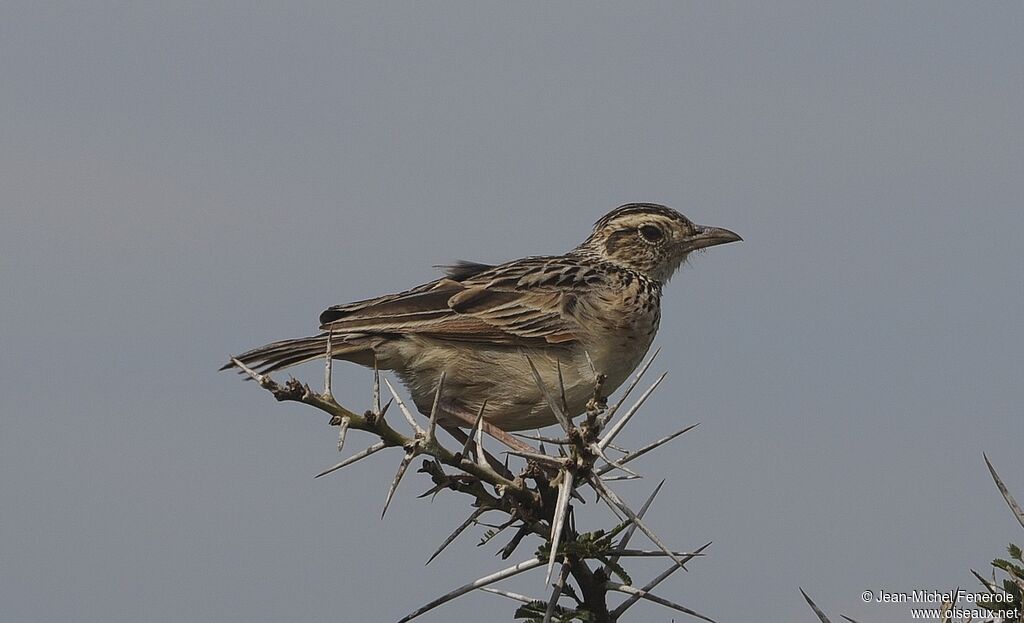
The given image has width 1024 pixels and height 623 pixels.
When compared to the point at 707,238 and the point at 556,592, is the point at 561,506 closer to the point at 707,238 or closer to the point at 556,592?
the point at 556,592

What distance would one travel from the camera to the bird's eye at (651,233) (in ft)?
35.2

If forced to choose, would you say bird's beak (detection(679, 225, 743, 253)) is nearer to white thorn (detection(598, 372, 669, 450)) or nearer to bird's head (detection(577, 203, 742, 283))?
bird's head (detection(577, 203, 742, 283))

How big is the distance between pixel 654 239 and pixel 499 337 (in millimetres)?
2779

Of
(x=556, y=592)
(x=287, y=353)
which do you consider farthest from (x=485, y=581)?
(x=287, y=353)

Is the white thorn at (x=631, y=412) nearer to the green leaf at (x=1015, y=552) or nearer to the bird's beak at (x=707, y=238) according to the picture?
the green leaf at (x=1015, y=552)

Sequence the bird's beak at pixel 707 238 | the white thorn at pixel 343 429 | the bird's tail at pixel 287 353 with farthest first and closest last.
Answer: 1. the bird's beak at pixel 707 238
2. the bird's tail at pixel 287 353
3. the white thorn at pixel 343 429

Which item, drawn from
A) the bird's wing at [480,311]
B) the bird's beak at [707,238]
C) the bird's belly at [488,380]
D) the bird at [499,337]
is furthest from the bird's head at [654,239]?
the bird's belly at [488,380]

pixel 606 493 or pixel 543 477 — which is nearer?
pixel 606 493

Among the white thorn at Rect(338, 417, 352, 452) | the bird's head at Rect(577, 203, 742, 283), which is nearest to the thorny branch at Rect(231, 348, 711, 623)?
the white thorn at Rect(338, 417, 352, 452)

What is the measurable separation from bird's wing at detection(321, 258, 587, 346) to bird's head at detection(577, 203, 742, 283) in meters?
1.41

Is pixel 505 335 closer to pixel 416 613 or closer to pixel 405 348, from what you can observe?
pixel 405 348

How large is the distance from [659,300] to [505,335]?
194cm

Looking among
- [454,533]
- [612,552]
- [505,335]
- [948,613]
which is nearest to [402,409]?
[454,533]

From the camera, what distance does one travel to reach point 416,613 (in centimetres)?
447
